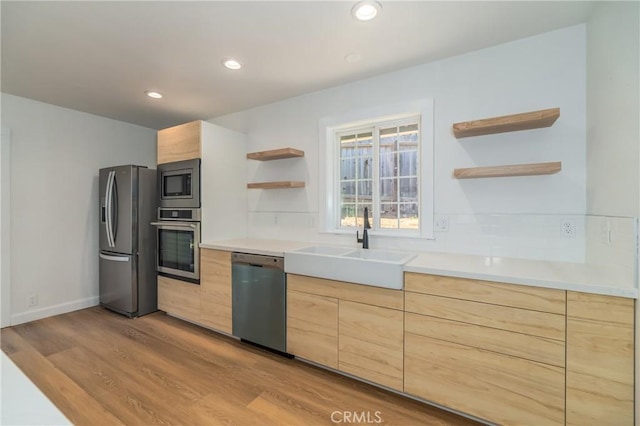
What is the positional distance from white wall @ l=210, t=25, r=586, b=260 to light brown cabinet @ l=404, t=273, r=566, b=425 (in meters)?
0.64

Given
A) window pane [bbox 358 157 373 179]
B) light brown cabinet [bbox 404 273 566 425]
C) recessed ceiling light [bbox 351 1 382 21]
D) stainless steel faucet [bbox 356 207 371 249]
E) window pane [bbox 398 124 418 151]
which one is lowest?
light brown cabinet [bbox 404 273 566 425]

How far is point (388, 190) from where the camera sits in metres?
2.61

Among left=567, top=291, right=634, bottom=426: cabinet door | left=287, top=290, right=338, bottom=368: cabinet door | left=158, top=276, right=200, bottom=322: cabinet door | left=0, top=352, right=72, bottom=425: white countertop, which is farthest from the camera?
left=158, top=276, right=200, bottom=322: cabinet door

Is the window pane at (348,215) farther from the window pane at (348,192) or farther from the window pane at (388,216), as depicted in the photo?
the window pane at (388,216)

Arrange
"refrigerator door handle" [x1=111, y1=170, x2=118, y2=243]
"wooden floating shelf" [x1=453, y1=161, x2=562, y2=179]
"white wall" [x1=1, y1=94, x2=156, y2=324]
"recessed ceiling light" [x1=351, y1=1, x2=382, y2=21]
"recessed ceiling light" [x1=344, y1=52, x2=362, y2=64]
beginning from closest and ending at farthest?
1. "recessed ceiling light" [x1=351, y1=1, x2=382, y2=21]
2. "wooden floating shelf" [x1=453, y1=161, x2=562, y2=179]
3. "recessed ceiling light" [x1=344, y1=52, x2=362, y2=64]
4. "white wall" [x1=1, y1=94, x2=156, y2=324]
5. "refrigerator door handle" [x1=111, y1=170, x2=118, y2=243]

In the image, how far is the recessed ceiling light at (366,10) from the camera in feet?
5.36

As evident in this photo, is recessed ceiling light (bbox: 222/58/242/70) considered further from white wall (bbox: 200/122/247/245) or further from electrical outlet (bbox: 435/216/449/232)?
electrical outlet (bbox: 435/216/449/232)

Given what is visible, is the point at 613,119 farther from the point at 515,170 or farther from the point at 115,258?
the point at 115,258

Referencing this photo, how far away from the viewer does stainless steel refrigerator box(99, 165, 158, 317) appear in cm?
320

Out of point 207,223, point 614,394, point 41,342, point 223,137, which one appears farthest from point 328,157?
point 41,342

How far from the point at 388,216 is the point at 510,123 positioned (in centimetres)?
117

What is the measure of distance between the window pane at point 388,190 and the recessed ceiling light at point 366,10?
4.24 feet

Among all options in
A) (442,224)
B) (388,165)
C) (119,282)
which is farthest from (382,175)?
(119,282)

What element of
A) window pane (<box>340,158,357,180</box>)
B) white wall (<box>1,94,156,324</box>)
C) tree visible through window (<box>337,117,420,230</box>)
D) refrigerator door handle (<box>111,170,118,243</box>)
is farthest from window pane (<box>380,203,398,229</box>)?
white wall (<box>1,94,156,324</box>)
